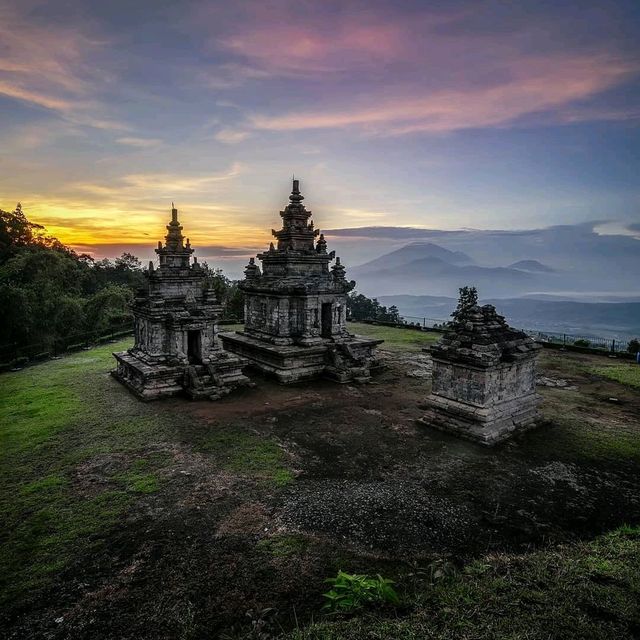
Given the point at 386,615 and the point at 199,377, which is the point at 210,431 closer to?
the point at 199,377

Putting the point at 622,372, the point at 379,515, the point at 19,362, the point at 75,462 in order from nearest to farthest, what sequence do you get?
the point at 379,515
the point at 75,462
the point at 622,372
the point at 19,362

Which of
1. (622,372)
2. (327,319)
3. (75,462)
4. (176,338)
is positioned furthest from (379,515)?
(622,372)

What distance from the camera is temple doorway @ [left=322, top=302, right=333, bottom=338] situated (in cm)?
2120

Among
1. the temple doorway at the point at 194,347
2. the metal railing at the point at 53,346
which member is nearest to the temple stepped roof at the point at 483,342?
the temple doorway at the point at 194,347

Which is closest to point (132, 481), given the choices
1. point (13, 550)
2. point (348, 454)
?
point (13, 550)

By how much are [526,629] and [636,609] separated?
5.14 feet

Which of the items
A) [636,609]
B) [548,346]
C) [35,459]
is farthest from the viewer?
[548,346]

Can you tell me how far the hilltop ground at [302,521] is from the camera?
18.2ft

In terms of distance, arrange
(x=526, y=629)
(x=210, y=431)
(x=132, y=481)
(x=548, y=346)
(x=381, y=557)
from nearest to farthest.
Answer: (x=526, y=629) < (x=381, y=557) < (x=132, y=481) < (x=210, y=431) < (x=548, y=346)

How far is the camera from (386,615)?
16.9 feet

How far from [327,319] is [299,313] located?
1.67 meters

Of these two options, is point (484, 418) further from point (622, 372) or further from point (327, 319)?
point (622, 372)

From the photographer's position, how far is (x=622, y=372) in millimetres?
20219

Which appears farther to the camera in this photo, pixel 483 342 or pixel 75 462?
pixel 483 342
